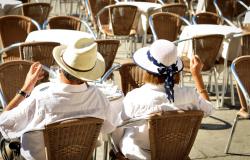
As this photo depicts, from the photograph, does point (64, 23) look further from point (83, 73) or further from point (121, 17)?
point (83, 73)

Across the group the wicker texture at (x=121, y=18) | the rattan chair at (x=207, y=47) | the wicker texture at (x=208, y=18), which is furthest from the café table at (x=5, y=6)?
the rattan chair at (x=207, y=47)

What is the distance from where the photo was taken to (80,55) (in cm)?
332

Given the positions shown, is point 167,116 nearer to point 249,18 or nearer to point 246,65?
point 246,65

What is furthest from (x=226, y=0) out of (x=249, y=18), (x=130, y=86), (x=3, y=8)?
(x=130, y=86)

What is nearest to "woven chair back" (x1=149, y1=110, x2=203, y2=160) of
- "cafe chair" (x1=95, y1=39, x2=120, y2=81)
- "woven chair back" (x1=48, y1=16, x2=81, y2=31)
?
"cafe chair" (x1=95, y1=39, x2=120, y2=81)

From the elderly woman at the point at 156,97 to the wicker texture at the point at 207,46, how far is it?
8.35 feet

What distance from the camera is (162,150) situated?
3.51 m

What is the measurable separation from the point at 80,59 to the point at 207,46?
311cm

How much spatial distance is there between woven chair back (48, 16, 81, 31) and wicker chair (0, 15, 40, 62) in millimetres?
282

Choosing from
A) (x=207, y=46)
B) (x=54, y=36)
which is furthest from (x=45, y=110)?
(x=207, y=46)

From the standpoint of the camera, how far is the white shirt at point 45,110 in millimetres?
3227

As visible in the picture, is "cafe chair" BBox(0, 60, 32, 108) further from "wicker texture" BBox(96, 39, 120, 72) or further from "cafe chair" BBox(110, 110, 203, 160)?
"wicker texture" BBox(96, 39, 120, 72)

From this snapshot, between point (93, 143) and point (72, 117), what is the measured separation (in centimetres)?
29

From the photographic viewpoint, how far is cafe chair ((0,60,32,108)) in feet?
13.9
